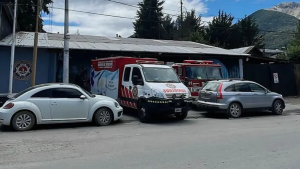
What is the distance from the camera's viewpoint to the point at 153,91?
1076cm

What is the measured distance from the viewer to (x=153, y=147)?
697cm

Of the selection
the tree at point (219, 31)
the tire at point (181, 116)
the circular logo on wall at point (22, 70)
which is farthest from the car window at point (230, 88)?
the tree at point (219, 31)

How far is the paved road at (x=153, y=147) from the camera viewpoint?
5.59m

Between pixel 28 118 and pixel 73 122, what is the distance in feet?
4.85

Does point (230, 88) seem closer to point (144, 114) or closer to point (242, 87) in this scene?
point (242, 87)

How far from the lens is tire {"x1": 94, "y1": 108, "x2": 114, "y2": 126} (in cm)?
1032

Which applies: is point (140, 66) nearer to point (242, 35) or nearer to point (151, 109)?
point (151, 109)

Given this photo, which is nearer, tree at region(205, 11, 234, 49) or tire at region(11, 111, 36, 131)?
tire at region(11, 111, 36, 131)

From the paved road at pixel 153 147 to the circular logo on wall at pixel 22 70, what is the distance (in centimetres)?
780

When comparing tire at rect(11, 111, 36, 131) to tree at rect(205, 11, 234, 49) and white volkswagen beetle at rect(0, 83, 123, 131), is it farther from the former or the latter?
tree at rect(205, 11, 234, 49)

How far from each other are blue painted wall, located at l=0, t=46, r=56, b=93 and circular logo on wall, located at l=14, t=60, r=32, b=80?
0.57 ft

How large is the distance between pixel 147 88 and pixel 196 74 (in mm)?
4726

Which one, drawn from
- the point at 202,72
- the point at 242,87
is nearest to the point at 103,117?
the point at 242,87

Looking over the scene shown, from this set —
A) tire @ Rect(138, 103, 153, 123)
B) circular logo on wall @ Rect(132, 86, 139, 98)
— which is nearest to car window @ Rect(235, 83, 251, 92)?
tire @ Rect(138, 103, 153, 123)
